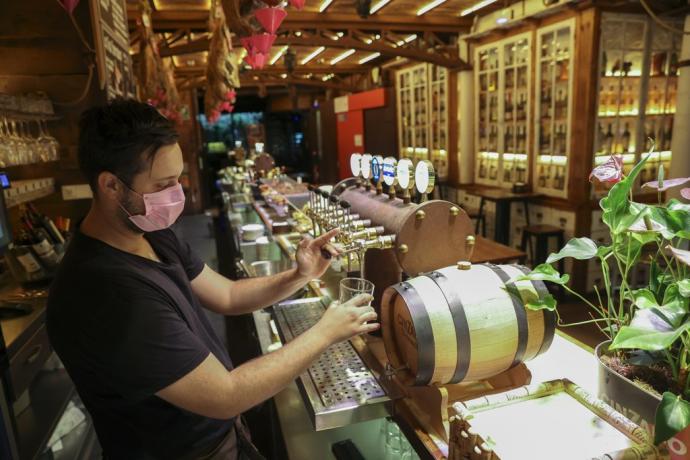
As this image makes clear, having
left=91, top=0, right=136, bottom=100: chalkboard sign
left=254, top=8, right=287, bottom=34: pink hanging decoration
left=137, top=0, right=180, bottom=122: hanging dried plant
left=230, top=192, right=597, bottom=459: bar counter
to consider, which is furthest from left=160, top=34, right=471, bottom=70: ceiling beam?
left=230, top=192, right=597, bottom=459: bar counter

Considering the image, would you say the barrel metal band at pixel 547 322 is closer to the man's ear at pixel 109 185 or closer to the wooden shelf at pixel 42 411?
the man's ear at pixel 109 185

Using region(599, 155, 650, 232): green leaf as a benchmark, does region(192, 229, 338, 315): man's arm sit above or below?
below

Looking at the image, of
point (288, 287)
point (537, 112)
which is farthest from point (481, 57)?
point (288, 287)

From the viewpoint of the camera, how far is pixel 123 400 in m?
1.32

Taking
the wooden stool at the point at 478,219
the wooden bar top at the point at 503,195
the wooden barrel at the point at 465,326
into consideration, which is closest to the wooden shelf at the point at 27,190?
the wooden barrel at the point at 465,326

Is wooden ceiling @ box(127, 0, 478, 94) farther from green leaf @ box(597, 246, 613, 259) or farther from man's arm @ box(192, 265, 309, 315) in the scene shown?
green leaf @ box(597, 246, 613, 259)

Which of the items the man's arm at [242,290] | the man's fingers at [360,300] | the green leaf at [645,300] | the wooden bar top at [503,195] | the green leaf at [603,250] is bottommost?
the wooden bar top at [503,195]

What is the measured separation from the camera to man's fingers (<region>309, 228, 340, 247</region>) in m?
1.88

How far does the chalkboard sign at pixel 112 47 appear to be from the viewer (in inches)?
140

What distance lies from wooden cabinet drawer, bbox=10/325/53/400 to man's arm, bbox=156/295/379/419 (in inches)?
56.5

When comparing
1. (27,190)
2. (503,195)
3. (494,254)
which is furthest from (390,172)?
(503,195)

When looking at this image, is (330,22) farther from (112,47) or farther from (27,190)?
(27,190)

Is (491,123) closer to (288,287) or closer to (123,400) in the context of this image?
(288,287)

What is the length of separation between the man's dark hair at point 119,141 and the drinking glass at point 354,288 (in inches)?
26.5
